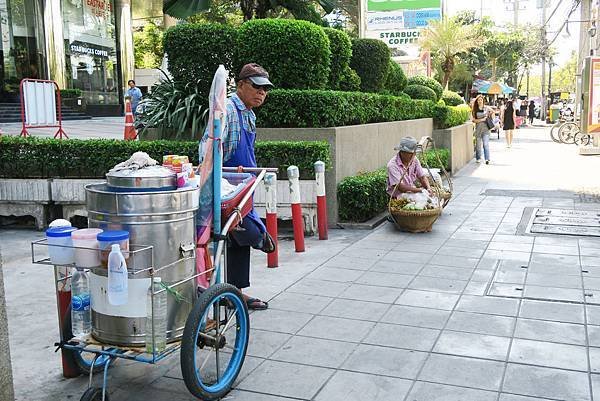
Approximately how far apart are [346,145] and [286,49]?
1652 millimetres

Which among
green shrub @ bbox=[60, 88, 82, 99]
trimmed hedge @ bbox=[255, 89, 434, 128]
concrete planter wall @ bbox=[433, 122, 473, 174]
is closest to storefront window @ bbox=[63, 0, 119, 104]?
green shrub @ bbox=[60, 88, 82, 99]

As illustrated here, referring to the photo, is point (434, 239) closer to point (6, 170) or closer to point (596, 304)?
point (596, 304)

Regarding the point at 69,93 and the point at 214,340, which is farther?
the point at 69,93

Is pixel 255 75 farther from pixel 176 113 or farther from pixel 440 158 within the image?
pixel 440 158

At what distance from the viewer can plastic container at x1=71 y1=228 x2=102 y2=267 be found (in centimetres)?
316

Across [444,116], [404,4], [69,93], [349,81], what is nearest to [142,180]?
[349,81]

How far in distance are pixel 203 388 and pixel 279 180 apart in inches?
202

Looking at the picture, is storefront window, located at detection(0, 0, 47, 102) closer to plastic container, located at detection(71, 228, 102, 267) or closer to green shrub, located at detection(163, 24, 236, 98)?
green shrub, located at detection(163, 24, 236, 98)

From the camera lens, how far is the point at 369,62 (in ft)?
39.2

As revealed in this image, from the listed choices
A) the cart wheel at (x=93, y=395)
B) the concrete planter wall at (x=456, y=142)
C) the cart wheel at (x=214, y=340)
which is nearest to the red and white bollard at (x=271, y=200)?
the cart wheel at (x=214, y=340)

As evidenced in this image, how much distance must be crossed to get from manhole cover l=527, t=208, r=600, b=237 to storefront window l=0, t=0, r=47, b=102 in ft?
72.5

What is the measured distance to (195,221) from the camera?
3623 mm

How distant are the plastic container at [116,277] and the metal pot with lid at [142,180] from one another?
0.41m

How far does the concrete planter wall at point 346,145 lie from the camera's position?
8602 mm
